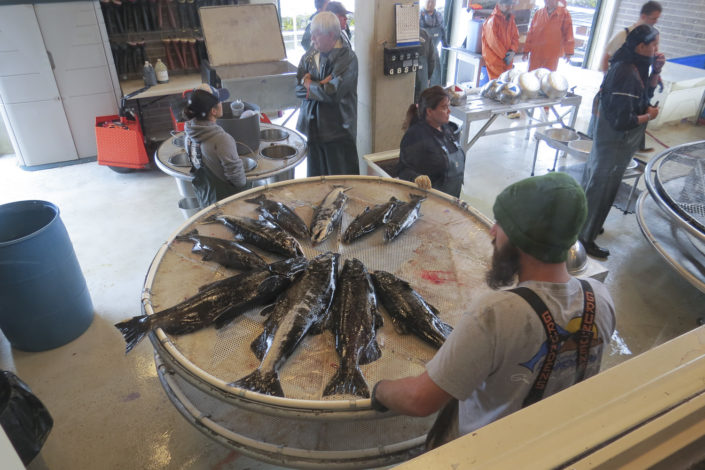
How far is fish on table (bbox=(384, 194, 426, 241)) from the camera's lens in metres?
2.47

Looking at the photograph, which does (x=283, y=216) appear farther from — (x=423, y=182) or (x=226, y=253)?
(x=423, y=182)

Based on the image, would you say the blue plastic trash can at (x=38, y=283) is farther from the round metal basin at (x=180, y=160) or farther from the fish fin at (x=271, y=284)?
the fish fin at (x=271, y=284)

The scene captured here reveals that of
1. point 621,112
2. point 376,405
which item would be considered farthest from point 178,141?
point 621,112

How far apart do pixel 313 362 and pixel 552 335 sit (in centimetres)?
96

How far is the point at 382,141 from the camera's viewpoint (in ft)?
15.7

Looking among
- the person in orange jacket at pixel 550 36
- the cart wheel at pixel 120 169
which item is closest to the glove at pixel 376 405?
the cart wheel at pixel 120 169

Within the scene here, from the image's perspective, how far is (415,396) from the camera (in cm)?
124

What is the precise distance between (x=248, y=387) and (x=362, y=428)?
0.60 m

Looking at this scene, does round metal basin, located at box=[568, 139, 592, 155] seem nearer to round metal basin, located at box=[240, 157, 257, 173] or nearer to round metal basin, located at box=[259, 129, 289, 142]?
round metal basin, located at box=[259, 129, 289, 142]

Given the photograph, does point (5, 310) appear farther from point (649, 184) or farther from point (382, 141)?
point (649, 184)

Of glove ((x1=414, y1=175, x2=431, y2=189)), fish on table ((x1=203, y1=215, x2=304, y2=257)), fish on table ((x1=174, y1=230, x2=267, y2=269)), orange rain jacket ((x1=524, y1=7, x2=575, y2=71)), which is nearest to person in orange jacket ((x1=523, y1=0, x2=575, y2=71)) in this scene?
orange rain jacket ((x1=524, y1=7, x2=575, y2=71))

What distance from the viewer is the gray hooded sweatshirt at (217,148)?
2.97 m

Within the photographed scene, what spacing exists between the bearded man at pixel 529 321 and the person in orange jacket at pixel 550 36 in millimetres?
6357

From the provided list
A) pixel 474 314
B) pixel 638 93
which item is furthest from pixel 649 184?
pixel 474 314
